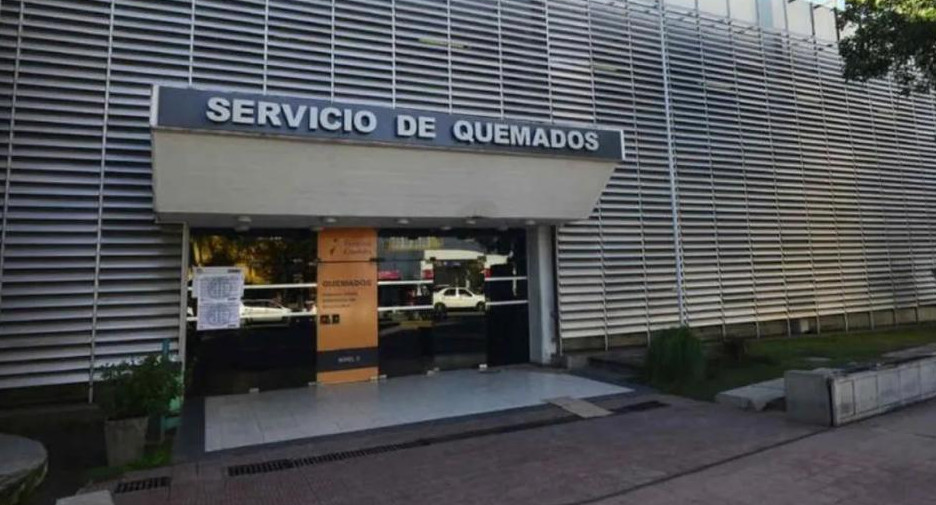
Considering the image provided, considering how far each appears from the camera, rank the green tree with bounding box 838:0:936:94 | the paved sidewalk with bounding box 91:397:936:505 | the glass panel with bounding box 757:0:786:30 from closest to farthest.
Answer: the paved sidewalk with bounding box 91:397:936:505 → the green tree with bounding box 838:0:936:94 → the glass panel with bounding box 757:0:786:30

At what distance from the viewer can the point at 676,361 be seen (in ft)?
31.4

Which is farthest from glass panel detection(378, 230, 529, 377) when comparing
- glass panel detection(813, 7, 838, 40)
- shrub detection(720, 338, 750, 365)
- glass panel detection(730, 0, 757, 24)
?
glass panel detection(813, 7, 838, 40)

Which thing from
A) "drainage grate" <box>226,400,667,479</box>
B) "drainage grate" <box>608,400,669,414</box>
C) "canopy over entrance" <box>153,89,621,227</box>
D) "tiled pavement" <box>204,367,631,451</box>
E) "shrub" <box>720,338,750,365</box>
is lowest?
"drainage grate" <box>226,400,667,479</box>

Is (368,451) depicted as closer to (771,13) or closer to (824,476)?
(824,476)

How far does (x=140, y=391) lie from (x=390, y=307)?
489 centimetres

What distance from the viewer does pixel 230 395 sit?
950 cm

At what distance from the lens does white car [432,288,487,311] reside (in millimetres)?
11102

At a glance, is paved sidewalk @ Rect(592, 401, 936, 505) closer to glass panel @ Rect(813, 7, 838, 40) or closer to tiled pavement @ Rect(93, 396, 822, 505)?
tiled pavement @ Rect(93, 396, 822, 505)

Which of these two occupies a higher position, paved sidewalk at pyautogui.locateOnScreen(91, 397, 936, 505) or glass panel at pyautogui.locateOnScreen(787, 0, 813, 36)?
glass panel at pyautogui.locateOnScreen(787, 0, 813, 36)

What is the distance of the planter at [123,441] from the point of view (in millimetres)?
6066

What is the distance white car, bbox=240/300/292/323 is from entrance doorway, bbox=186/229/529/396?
16 mm

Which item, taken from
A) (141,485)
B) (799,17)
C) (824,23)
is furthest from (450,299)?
(824,23)

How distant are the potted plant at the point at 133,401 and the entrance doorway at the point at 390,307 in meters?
1.95

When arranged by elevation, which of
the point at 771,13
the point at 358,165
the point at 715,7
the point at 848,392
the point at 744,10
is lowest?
the point at 848,392
